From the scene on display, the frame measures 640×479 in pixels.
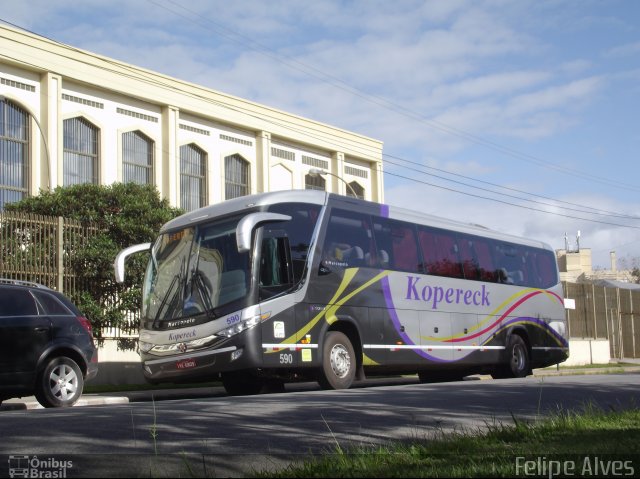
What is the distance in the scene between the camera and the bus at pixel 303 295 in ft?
47.9

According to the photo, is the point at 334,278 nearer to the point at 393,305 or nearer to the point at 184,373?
the point at 393,305

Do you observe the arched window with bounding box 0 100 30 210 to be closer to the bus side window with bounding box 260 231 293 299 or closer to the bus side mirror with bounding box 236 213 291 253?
the bus side window with bounding box 260 231 293 299

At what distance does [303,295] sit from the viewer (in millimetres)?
15328

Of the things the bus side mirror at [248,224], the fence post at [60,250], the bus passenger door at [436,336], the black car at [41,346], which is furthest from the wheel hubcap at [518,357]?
the black car at [41,346]

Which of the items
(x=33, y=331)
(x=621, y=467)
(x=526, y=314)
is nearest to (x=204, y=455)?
(x=621, y=467)

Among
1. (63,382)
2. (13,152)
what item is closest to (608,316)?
(13,152)

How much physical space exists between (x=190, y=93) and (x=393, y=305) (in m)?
29.9

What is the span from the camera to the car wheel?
1241 cm

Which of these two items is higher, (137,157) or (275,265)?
(137,157)

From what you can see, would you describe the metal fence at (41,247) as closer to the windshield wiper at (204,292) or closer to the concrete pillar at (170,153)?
the windshield wiper at (204,292)

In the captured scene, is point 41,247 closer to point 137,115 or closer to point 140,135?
point 137,115

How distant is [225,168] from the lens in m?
48.4

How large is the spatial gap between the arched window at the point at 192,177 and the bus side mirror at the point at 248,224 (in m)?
30.8

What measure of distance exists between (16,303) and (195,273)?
3.48 metres
